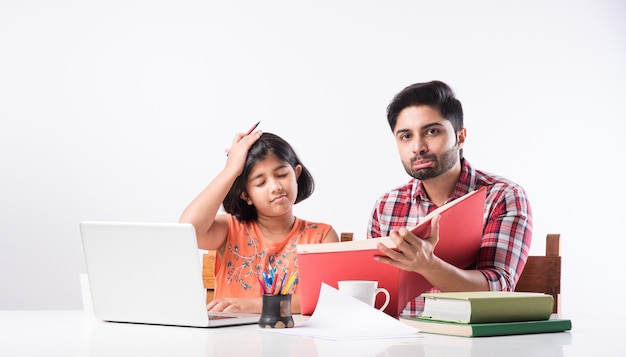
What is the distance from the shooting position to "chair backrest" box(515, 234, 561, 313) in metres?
1.85

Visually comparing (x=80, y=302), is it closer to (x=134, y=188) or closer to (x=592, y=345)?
(x=134, y=188)

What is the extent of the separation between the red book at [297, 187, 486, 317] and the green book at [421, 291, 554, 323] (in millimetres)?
177

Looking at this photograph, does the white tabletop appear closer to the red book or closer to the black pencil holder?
the black pencil holder

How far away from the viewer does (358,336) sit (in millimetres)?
1046

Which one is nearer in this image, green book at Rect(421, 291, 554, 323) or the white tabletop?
the white tabletop

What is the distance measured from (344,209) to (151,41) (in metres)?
1.30

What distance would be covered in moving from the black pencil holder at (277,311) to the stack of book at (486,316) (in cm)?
20

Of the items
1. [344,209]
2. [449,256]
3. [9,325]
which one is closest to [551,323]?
[449,256]

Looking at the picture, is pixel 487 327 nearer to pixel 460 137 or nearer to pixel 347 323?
pixel 347 323

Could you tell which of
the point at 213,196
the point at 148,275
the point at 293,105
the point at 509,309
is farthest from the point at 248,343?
the point at 293,105

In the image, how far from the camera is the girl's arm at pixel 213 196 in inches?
77.9

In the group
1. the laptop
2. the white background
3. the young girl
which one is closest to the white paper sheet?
A: the laptop

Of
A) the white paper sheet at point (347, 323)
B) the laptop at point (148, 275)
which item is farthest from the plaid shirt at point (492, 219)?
the laptop at point (148, 275)

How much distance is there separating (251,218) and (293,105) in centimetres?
173
